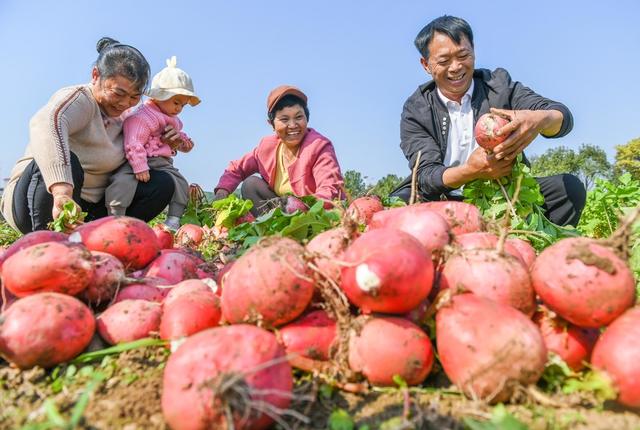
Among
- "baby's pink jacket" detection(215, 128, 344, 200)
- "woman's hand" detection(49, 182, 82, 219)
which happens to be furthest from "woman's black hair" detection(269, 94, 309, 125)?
"woman's hand" detection(49, 182, 82, 219)

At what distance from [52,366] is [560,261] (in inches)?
80.7

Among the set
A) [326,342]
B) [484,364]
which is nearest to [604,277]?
[484,364]

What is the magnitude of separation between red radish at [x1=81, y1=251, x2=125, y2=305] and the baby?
2.87 m

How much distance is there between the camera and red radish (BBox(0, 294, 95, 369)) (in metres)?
1.92

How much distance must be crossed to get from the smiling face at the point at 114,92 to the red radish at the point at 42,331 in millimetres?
2783

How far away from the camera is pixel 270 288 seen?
6.05 feet

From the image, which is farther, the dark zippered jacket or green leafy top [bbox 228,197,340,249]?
the dark zippered jacket

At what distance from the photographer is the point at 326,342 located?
1.93 metres

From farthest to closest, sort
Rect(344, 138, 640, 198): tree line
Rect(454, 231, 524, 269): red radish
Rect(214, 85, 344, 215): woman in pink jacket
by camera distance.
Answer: Rect(344, 138, 640, 198): tree line, Rect(214, 85, 344, 215): woman in pink jacket, Rect(454, 231, 524, 269): red radish

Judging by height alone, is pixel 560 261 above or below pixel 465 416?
above

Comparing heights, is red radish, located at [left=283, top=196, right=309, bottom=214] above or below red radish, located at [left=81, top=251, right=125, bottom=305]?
above

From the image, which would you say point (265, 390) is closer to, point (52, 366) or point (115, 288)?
point (52, 366)

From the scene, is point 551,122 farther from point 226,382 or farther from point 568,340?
point 226,382

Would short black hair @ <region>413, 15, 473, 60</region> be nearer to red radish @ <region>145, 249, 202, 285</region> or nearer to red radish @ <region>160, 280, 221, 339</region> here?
red radish @ <region>145, 249, 202, 285</region>
